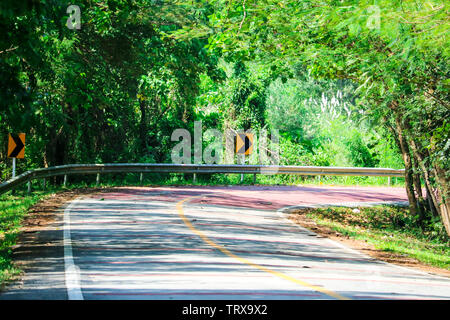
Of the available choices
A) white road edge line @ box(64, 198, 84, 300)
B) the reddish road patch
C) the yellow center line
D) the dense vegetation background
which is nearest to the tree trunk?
the dense vegetation background

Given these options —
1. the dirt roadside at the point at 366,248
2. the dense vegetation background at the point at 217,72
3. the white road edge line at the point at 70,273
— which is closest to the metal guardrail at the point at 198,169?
the dense vegetation background at the point at 217,72

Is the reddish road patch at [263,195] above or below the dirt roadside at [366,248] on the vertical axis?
above

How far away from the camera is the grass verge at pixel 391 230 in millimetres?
16641

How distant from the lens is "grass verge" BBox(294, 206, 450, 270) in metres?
16.6

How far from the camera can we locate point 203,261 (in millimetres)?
11789

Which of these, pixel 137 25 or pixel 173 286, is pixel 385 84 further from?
pixel 137 25

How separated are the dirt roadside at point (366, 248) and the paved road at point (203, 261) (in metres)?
0.50

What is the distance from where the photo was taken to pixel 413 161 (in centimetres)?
2423

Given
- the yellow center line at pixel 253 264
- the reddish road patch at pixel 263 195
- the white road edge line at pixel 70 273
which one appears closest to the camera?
the white road edge line at pixel 70 273

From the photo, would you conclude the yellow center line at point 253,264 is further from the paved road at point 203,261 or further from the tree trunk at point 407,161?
the tree trunk at point 407,161

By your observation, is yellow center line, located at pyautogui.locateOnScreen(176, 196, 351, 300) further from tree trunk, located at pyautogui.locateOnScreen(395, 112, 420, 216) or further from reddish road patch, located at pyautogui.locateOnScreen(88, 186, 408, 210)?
tree trunk, located at pyautogui.locateOnScreen(395, 112, 420, 216)

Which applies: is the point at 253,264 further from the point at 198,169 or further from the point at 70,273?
the point at 198,169

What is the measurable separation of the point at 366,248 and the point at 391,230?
24.0 ft

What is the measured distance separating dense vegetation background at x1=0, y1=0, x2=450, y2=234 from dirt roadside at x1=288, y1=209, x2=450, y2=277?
3524 millimetres
